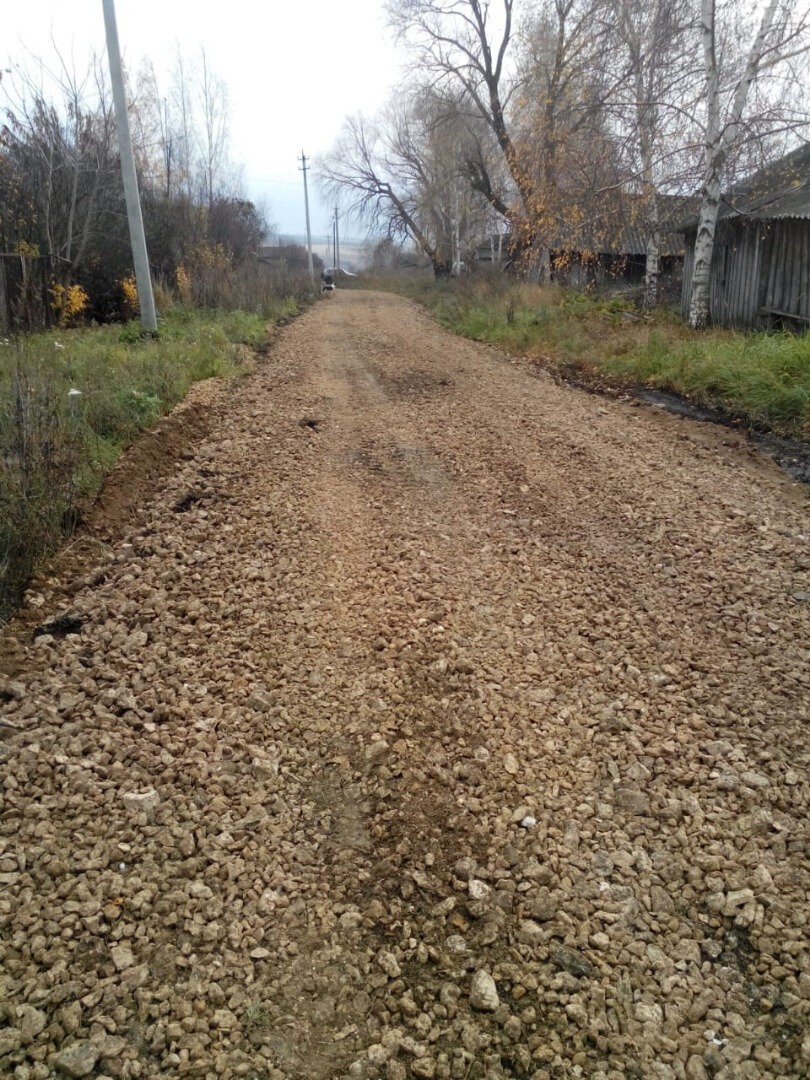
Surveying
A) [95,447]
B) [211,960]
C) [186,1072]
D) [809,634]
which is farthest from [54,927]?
[95,447]

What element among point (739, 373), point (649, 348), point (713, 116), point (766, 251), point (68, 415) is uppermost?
point (713, 116)

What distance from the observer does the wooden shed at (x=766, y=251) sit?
12484 millimetres

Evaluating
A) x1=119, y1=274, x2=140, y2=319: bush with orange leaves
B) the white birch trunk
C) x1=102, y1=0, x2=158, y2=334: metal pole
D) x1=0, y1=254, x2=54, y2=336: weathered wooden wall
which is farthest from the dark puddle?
x1=119, y1=274, x2=140, y2=319: bush with orange leaves

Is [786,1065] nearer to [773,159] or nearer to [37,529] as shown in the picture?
[37,529]

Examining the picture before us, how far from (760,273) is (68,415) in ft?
43.9

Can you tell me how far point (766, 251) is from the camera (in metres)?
Answer: 13.6

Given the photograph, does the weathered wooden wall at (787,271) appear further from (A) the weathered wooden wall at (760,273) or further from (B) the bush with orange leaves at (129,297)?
(B) the bush with orange leaves at (129,297)

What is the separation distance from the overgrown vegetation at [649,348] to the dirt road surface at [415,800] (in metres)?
3.22

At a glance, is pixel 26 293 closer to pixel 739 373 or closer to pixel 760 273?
pixel 739 373

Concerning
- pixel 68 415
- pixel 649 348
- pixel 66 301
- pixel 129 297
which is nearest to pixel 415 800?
pixel 68 415

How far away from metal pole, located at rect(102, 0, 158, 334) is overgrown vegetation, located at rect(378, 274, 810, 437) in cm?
653

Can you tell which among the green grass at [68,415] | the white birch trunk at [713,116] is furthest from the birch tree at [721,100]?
the green grass at [68,415]

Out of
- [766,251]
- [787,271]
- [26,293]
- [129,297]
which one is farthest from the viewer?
[129,297]

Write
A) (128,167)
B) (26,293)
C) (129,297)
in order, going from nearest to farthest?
(128,167) → (26,293) → (129,297)
